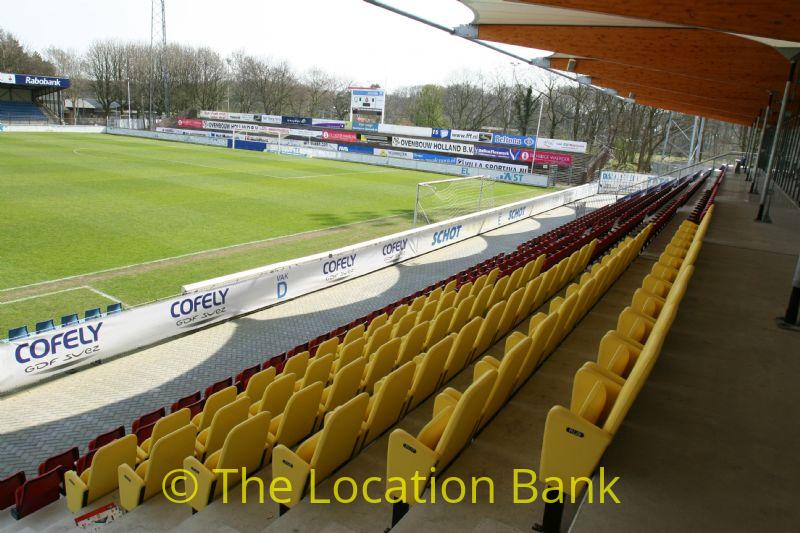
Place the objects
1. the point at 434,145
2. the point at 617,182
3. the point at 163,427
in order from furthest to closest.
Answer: the point at 434,145 < the point at 617,182 < the point at 163,427

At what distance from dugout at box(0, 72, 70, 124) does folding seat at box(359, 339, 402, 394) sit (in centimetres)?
7369

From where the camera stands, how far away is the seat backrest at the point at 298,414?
13.9 feet

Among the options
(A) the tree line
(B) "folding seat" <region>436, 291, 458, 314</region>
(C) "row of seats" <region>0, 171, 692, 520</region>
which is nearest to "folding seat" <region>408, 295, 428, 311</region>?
(C) "row of seats" <region>0, 171, 692, 520</region>

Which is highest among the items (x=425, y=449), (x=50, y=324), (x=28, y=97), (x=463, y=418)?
(x=28, y=97)

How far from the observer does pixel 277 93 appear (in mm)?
92062

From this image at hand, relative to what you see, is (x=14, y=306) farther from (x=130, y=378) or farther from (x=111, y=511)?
(x=111, y=511)

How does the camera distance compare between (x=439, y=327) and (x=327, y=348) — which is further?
(x=327, y=348)

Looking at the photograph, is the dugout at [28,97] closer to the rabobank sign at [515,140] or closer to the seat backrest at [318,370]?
the rabobank sign at [515,140]

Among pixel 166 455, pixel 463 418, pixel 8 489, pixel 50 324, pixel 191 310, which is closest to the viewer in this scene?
pixel 463 418

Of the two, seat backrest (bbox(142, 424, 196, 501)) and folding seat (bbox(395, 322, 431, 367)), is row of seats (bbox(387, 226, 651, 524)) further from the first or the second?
seat backrest (bbox(142, 424, 196, 501))

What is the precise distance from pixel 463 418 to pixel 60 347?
701cm

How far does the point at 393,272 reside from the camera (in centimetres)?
1439

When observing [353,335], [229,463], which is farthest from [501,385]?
[353,335]

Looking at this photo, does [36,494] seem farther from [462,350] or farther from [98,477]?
[462,350]
